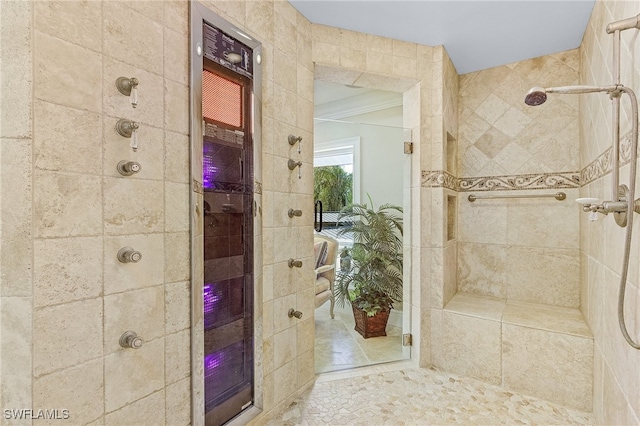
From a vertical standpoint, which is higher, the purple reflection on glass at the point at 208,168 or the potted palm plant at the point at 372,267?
the purple reflection on glass at the point at 208,168

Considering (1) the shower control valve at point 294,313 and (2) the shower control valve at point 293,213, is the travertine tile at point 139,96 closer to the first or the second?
(2) the shower control valve at point 293,213

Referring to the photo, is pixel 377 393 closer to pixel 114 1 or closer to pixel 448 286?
pixel 448 286

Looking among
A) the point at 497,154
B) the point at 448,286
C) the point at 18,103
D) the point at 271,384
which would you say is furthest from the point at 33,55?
the point at 497,154

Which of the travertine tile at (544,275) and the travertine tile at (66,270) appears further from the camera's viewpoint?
the travertine tile at (544,275)

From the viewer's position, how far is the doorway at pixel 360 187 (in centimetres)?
228

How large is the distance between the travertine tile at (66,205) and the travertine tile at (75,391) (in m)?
0.43

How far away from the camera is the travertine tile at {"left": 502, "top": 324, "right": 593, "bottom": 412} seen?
177 cm

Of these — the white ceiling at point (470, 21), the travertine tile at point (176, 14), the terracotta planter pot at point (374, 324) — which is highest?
the white ceiling at point (470, 21)

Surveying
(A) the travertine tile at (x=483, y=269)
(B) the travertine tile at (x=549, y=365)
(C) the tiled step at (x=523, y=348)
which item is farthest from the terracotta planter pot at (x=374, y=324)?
(B) the travertine tile at (x=549, y=365)

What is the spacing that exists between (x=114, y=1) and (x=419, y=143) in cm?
189

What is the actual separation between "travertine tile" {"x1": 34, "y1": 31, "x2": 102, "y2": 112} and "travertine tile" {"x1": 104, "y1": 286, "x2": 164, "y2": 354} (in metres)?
0.64

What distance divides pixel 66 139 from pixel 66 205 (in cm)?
20

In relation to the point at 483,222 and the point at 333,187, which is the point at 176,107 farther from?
the point at 483,222

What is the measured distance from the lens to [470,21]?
6.20 ft
